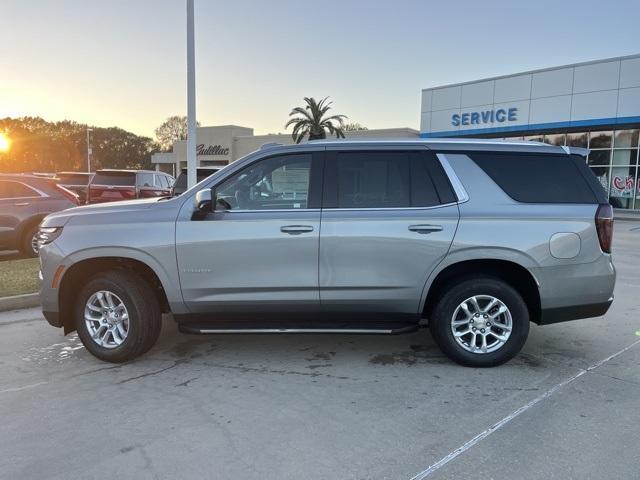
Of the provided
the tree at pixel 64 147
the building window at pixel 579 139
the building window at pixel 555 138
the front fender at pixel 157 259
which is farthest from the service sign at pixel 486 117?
the tree at pixel 64 147

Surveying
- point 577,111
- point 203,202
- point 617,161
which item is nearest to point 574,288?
point 203,202

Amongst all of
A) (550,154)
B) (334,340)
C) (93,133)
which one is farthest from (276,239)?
(93,133)

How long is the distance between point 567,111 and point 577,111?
1.82 ft

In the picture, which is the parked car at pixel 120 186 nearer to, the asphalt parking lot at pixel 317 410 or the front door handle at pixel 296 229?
the asphalt parking lot at pixel 317 410

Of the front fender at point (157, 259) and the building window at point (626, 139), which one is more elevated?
the building window at point (626, 139)

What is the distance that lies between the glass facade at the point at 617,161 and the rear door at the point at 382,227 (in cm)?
2642

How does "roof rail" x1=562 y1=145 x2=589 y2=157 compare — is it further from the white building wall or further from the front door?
the white building wall

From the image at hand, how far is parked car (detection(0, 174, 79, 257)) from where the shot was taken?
9484mm

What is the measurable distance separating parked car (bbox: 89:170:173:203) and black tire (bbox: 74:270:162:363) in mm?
9635

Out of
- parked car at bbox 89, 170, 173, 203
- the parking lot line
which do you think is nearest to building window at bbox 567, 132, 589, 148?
parked car at bbox 89, 170, 173, 203

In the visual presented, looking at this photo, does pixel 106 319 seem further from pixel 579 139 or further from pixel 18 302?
pixel 579 139

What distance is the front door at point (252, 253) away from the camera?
4.30 metres

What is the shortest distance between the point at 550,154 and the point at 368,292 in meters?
1.99

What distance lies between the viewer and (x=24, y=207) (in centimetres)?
961
